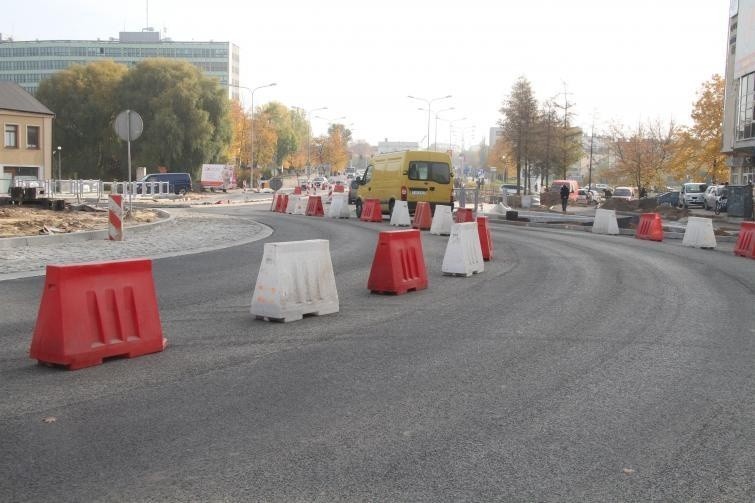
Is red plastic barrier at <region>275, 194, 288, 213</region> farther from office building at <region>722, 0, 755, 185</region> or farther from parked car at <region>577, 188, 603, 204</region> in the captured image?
parked car at <region>577, 188, 603, 204</region>

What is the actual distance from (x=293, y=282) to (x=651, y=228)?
18.3 metres

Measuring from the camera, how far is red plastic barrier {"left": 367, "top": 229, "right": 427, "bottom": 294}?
1071 centimetres

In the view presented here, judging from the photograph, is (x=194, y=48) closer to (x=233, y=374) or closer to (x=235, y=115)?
(x=235, y=115)

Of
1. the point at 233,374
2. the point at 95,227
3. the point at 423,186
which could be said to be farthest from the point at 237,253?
the point at 423,186

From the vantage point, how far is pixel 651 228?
2425cm

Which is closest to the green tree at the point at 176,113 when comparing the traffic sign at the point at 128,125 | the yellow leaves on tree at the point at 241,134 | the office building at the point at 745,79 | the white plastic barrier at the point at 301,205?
the yellow leaves on tree at the point at 241,134

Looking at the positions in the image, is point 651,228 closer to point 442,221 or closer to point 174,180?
point 442,221

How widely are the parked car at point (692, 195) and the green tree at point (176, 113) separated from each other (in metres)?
41.3

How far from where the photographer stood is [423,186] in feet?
88.1

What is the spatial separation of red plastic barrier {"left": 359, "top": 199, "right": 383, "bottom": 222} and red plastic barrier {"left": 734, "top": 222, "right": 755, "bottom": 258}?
12708 millimetres

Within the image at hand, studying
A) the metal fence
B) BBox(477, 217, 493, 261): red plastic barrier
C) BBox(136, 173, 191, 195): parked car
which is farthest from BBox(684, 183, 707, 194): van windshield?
BBox(477, 217, 493, 261): red plastic barrier

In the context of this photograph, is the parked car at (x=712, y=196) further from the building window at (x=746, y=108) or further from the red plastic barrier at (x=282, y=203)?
the red plastic barrier at (x=282, y=203)

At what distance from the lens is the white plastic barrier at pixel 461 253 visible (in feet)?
42.4

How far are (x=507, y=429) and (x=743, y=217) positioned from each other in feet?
121
